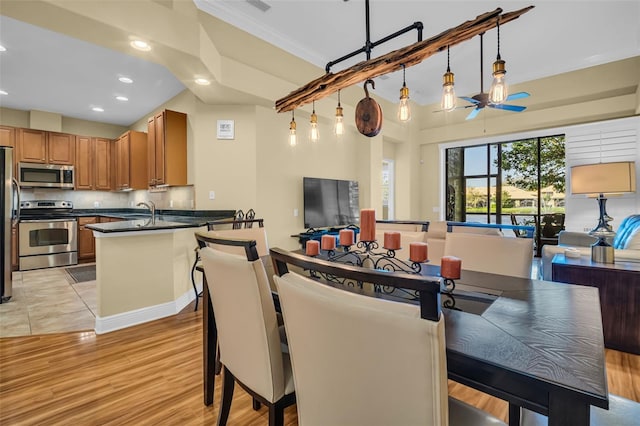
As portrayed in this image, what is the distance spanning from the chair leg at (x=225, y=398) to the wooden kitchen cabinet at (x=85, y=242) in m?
5.59

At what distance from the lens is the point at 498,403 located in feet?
5.70

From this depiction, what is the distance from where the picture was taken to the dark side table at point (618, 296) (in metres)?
2.27

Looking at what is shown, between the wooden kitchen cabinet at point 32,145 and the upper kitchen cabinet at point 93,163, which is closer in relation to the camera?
the wooden kitchen cabinet at point 32,145

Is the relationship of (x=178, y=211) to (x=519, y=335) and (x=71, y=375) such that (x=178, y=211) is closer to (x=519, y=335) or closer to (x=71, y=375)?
(x=71, y=375)

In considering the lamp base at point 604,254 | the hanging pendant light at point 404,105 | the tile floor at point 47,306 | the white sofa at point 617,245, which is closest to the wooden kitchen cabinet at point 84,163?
the tile floor at point 47,306

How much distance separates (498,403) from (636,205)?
4.50 metres

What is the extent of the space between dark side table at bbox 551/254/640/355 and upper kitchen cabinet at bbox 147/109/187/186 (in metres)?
4.39

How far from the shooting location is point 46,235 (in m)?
5.11

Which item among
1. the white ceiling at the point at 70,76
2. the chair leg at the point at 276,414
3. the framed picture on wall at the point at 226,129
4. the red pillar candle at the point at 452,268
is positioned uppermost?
the white ceiling at the point at 70,76

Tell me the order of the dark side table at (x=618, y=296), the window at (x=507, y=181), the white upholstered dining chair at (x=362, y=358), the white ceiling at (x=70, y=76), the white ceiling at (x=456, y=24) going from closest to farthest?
the white upholstered dining chair at (x=362, y=358) < the dark side table at (x=618, y=296) < the white ceiling at (x=456, y=24) < the white ceiling at (x=70, y=76) < the window at (x=507, y=181)

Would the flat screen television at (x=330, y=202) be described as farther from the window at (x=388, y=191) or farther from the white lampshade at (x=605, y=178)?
the white lampshade at (x=605, y=178)

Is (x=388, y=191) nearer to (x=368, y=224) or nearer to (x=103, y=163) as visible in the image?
(x=368, y=224)

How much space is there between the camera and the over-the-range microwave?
517cm

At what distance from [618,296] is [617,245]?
1264mm
